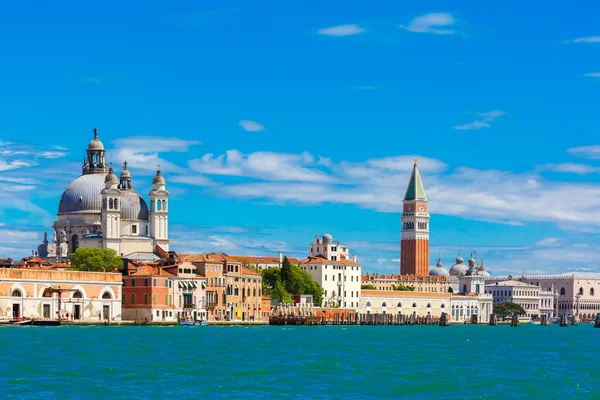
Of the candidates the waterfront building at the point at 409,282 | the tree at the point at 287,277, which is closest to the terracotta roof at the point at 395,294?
the waterfront building at the point at 409,282

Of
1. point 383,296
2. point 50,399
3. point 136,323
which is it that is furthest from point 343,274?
point 50,399

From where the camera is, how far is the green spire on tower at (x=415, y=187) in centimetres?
17800

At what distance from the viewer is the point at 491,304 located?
158m

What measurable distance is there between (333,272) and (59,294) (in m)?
45.6

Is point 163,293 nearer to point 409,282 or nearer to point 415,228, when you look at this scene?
point 409,282

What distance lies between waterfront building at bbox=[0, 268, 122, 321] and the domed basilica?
760 inches

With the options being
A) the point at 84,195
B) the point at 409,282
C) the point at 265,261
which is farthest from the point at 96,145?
the point at 409,282

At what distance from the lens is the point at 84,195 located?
114000mm

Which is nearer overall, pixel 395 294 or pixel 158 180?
pixel 158 180

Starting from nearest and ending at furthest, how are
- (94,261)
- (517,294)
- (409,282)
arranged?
1. (94,261)
2. (409,282)
3. (517,294)

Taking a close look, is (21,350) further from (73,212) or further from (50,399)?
(73,212)

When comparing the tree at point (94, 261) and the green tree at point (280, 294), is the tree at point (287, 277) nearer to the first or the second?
the green tree at point (280, 294)

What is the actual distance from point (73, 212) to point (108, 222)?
6.70 metres

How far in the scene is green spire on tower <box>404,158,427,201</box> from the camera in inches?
7008
